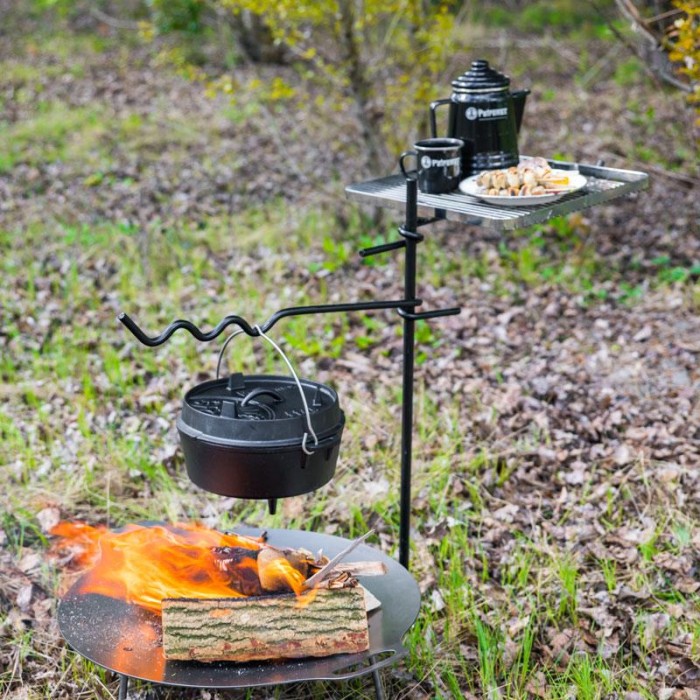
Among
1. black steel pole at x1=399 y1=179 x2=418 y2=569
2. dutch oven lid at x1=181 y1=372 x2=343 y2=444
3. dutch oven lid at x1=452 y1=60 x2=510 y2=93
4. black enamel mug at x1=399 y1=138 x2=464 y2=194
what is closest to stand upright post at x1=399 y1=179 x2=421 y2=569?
black steel pole at x1=399 y1=179 x2=418 y2=569

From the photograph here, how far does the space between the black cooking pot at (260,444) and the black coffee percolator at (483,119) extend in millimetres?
914

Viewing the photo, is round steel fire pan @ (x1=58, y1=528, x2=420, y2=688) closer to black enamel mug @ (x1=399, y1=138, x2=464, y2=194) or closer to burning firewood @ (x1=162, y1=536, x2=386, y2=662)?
burning firewood @ (x1=162, y1=536, x2=386, y2=662)

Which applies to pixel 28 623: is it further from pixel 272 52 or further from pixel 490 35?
pixel 490 35

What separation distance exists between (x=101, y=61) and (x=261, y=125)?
12.1 feet

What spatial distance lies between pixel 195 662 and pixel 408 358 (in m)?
1.06

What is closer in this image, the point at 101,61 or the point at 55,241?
the point at 55,241

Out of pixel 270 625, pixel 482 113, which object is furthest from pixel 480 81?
pixel 270 625

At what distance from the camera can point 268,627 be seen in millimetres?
2443

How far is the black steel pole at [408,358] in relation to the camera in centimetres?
249

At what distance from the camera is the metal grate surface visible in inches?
89.7

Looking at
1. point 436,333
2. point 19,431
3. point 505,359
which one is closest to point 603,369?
point 505,359

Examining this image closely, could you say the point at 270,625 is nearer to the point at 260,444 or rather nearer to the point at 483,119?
the point at 260,444

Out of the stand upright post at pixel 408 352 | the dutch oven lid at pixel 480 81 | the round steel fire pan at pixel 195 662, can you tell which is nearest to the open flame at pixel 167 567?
the round steel fire pan at pixel 195 662

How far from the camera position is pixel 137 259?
6129 millimetres
